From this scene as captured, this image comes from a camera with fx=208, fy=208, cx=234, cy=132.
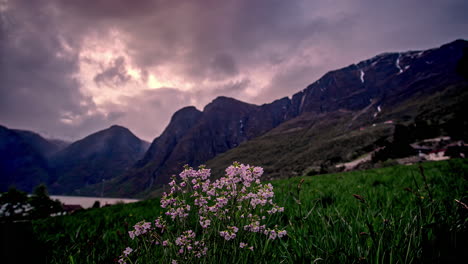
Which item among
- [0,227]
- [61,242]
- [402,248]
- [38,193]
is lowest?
[38,193]

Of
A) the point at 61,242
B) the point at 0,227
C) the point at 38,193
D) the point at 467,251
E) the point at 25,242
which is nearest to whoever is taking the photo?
the point at 467,251

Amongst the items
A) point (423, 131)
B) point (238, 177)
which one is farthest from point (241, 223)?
point (423, 131)

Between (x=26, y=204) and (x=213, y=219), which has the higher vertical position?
(x=213, y=219)

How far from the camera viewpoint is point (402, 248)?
1872 millimetres

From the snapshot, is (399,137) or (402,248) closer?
(402,248)

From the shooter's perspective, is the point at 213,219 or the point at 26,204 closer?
the point at 213,219

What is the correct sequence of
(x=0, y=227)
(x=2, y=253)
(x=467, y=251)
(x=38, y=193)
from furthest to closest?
1. (x=38, y=193)
2. (x=0, y=227)
3. (x=2, y=253)
4. (x=467, y=251)

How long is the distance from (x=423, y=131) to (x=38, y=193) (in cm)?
9641

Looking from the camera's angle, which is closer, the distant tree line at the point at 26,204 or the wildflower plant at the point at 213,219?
the wildflower plant at the point at 213,219

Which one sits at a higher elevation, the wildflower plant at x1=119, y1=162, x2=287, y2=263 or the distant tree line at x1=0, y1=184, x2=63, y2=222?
the wildflower plant at x1=119, y1=162, x2=287, y2=263

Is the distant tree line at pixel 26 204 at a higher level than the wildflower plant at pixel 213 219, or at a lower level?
lower

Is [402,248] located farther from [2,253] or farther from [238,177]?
[2,253]

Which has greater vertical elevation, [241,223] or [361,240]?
[241,223]

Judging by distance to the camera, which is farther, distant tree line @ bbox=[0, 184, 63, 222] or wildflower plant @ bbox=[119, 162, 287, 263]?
distant tree line @ bbox=[0, 184, 63, 222]
